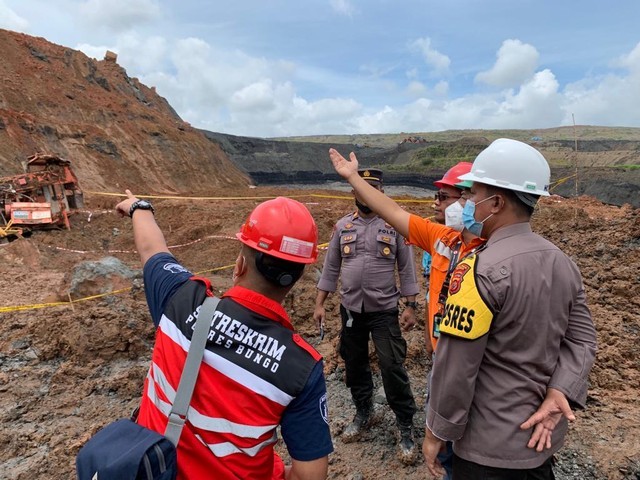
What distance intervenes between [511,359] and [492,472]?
1.40ft

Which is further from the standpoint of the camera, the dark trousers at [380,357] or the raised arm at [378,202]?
the dark trousers at [380,357]

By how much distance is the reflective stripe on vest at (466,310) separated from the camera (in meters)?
1.46

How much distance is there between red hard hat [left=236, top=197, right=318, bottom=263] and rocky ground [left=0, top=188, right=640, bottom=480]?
94.1 inches

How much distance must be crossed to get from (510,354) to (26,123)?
2378 cm

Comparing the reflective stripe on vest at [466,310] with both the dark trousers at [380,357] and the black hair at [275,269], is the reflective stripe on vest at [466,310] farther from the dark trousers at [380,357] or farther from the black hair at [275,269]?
the dark trousers at [380,357]

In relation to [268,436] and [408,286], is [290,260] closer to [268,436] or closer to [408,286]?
[268,436]

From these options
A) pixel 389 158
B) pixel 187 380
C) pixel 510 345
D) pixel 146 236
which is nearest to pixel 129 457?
pixel 187 380

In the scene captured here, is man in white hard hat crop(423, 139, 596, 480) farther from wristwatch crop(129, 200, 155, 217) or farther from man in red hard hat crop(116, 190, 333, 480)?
wristwatch crop(129, 200, 155, 217)

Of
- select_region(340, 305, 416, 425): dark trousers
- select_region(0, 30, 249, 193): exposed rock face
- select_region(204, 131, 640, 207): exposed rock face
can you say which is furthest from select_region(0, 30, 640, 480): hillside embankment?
select_region(204, 131, 640, 207): exposed rock face

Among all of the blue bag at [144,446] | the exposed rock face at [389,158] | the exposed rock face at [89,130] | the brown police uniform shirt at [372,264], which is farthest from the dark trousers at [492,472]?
the exposed rock face at [389,158]

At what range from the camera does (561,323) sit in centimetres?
158

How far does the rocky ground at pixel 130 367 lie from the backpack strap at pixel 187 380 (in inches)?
92.4

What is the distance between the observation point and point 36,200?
36.8 feet

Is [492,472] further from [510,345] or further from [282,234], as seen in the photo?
[282,234]
